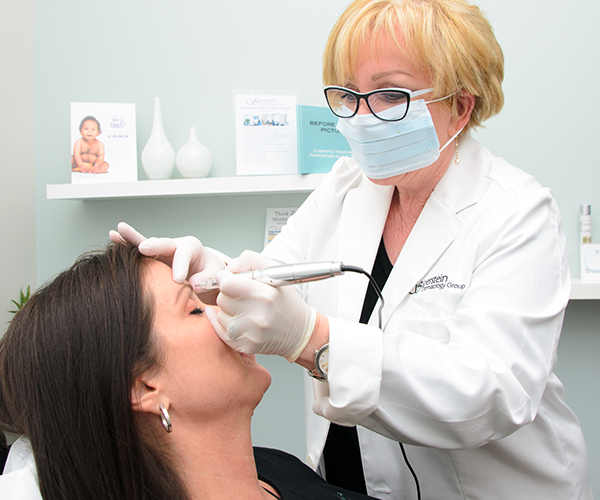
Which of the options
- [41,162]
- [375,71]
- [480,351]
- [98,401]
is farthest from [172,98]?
[480,351]

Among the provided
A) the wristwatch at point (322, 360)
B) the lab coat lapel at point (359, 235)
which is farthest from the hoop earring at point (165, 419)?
the lab coat lapel at point (359, 235)

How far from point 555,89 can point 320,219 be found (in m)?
1.46

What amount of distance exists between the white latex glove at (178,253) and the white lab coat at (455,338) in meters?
0.33

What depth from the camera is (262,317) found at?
0.82 metres

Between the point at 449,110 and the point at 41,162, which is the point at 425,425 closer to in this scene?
the point at 449,110

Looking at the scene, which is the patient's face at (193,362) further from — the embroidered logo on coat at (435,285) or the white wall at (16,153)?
the white wall at (16,153)

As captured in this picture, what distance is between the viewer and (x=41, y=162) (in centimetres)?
220

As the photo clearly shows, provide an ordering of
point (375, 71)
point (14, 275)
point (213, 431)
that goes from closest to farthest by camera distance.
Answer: point (213, 431)
point (375, 71)
point (14, 275)

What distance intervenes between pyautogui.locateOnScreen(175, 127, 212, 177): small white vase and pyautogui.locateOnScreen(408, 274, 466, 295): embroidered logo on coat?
47.8 inches

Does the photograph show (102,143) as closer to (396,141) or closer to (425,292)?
(396,141)

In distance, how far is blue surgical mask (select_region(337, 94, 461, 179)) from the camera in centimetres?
114

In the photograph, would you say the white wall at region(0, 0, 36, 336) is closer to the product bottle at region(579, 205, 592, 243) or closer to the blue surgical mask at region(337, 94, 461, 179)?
the blue surgical mask at region(337, 94, 461, 179)

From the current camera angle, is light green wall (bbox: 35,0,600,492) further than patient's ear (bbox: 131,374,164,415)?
Yes

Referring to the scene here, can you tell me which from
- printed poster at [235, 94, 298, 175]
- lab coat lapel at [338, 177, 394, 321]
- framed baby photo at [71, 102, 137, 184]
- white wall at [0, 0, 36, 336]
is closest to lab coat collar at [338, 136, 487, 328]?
lab coat lapel at [338, 177, 394, 321]
